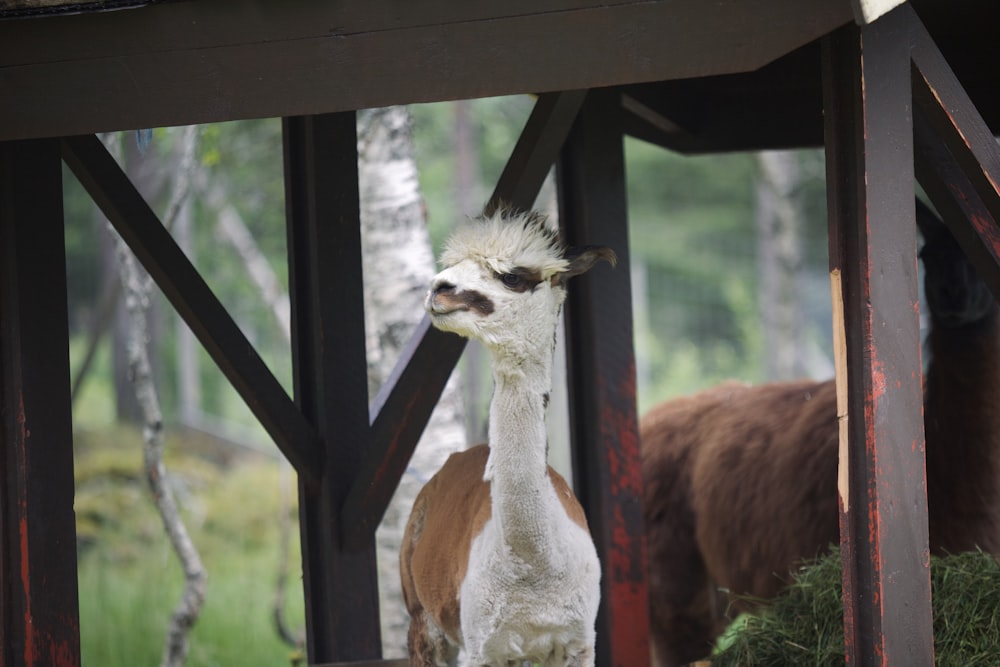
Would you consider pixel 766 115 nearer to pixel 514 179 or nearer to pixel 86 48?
pixel 514 179

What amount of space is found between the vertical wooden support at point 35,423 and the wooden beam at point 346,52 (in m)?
0.68

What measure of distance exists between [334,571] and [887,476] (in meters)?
2.39

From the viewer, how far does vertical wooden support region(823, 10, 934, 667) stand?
3201 mm

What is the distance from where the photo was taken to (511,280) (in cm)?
344

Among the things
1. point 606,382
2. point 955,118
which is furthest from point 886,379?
point 606,382

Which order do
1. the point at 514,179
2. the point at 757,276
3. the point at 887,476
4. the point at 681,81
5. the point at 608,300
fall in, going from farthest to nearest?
the point at 757,276, the point at 681,81, the point at 608,300, the point at 514,179, the point at 887,476

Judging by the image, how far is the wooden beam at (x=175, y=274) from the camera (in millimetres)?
4316

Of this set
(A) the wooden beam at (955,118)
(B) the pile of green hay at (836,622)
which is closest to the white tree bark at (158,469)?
(B) the pile of green hay at (836,622)

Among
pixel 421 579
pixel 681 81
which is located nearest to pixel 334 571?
pixel 421 579

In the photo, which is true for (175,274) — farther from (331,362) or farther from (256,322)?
(256,322)

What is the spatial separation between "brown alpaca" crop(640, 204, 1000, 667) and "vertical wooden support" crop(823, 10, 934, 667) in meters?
2.27

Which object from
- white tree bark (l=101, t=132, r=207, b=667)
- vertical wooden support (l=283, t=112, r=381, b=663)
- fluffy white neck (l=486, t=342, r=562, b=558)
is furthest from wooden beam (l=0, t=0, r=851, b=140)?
white tree bark (l=101, t=132, r=207, b=667)

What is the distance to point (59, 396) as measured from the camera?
13.8 ft

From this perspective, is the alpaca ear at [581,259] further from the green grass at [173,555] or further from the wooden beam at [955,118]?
the green grass at [173,555]
